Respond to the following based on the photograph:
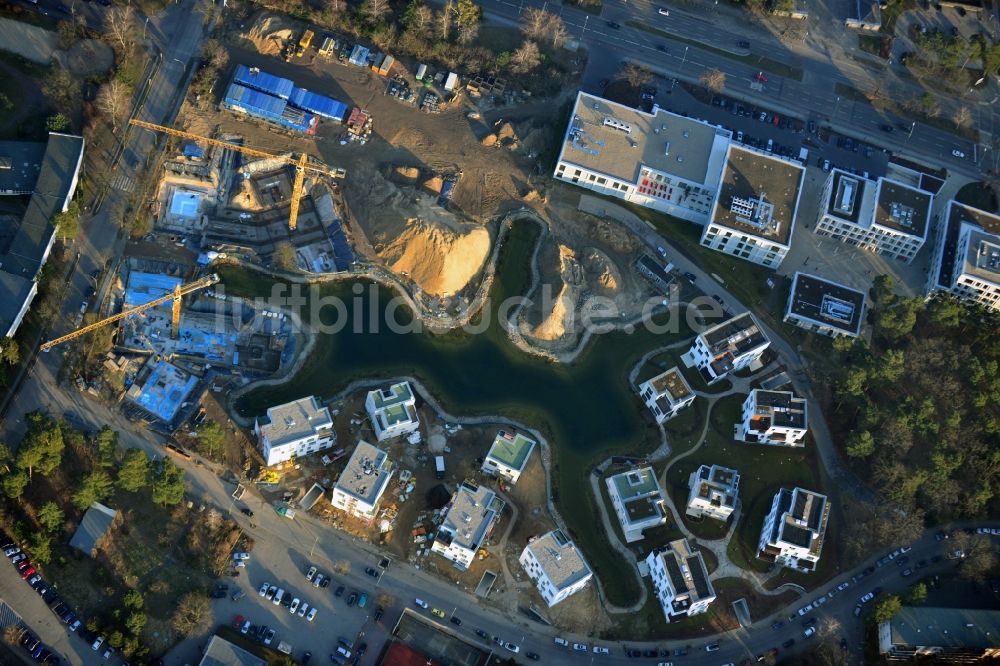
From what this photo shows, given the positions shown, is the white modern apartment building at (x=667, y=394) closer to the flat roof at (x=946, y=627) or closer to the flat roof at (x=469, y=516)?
the flat roof at (x=469, y=516)

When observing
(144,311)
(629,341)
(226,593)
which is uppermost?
(629,341)

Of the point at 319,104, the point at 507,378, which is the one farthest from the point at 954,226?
the point at 319,104

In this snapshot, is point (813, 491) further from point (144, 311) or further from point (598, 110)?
point (144, 311)

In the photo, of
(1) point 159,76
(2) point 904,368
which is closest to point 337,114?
(1) point 159,76

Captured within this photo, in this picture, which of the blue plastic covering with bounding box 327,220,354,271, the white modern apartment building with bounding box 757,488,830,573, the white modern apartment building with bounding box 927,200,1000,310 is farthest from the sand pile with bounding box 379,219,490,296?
the white modern apartment building with bounding box 927,200,1000,310

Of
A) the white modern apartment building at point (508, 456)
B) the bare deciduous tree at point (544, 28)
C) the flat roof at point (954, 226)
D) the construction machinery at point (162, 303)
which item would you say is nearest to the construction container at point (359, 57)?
the bare deciduous tree at point (544, 28)

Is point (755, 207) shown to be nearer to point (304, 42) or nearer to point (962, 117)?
point (962, 117)
